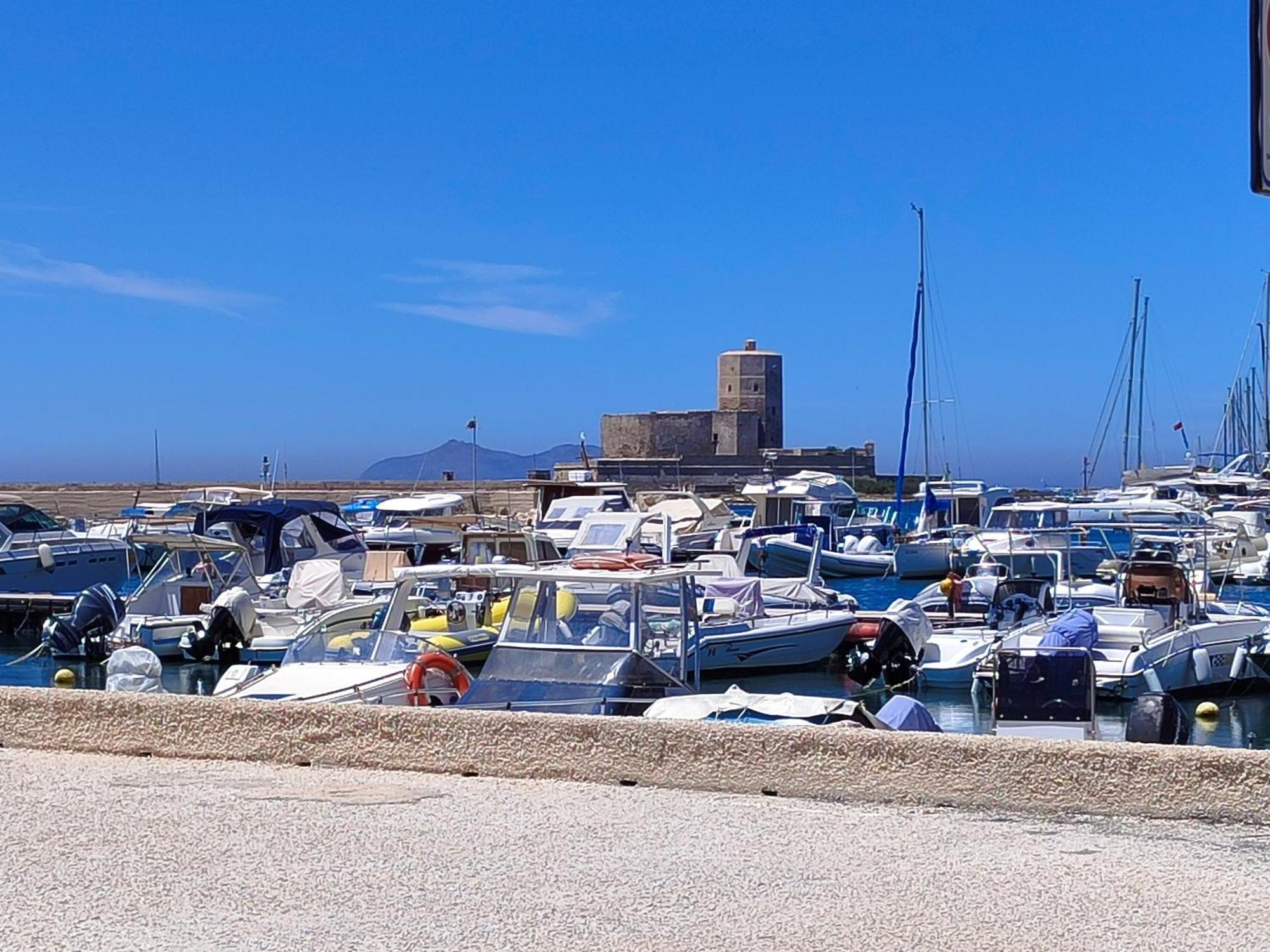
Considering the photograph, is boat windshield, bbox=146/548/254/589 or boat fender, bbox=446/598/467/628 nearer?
boat fender, bbox=446/598/467/628

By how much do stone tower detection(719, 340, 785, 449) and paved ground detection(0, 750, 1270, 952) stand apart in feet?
307

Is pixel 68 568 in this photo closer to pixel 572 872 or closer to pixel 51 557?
pixel 51 557

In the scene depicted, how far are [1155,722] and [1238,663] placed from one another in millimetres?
8728

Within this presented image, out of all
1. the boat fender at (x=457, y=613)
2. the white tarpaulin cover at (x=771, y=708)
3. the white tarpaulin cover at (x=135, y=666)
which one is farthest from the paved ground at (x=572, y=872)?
the boat fender at (x=457, y=613)

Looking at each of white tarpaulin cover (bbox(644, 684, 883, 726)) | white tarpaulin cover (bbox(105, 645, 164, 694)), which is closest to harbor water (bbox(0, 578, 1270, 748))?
white tarpaulin cover (bbox(105, 645, 164, 694))

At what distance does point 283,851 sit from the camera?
567 centimetres

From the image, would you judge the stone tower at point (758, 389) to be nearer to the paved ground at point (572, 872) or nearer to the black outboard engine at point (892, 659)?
A: the black outboard engine at point (892, 659)

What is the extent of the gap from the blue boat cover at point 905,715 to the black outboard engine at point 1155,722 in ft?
6.05

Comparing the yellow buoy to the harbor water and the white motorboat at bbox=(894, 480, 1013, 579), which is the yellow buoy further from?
the white motorboat at bbox=(894, 480, 1013, 579)

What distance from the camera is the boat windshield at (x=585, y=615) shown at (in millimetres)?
12398

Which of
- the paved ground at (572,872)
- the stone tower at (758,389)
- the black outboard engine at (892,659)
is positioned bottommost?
the black outboard engine at (892,659)

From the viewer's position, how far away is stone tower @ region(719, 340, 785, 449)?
101 meters

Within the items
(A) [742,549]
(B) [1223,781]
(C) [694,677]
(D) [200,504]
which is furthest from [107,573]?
(B) [1223,781]

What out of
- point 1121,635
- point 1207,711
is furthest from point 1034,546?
point 1207,711
